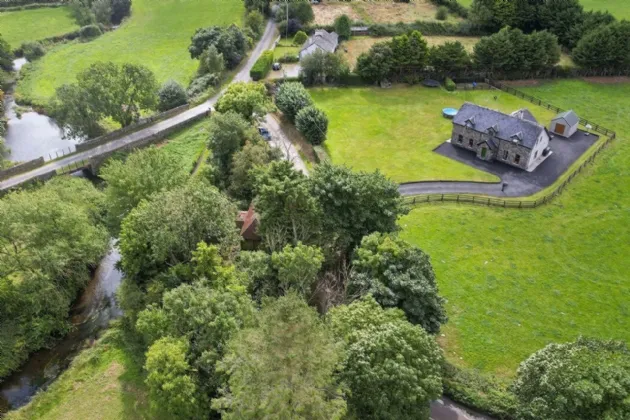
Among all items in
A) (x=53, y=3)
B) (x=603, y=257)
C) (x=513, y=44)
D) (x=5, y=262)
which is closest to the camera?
(x=5, y=262)

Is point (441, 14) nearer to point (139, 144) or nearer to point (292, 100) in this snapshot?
point (292, 100)

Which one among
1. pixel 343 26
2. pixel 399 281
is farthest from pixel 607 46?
pixel 399 281

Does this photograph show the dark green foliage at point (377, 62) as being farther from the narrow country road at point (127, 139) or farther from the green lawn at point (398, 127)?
the narrow country road at point (127, 139)

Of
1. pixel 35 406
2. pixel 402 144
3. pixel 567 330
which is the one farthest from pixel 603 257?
pixel 35 406

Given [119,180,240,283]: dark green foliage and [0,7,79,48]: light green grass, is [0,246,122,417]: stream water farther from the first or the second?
[0,7,79,48]: light green grass

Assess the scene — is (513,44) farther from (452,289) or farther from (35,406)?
(35,406)
